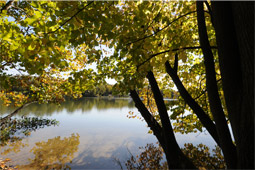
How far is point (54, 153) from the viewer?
9234 mm

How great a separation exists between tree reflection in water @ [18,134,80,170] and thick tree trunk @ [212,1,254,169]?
8.60 m

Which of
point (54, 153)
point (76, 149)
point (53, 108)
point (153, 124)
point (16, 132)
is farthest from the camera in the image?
point (53, 108)

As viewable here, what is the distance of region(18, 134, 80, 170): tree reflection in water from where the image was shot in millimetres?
7794

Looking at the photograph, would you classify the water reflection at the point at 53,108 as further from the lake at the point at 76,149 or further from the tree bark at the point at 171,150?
the tree bark at the point at 171,150

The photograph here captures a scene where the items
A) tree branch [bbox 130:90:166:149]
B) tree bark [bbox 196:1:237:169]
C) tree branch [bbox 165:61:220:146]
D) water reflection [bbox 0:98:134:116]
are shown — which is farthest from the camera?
water reflection [bbox 0:98:134:116]

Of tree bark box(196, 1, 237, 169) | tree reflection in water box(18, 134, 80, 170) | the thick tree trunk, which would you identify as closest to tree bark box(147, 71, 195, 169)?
tree bark box(196, 1, 237, 169)

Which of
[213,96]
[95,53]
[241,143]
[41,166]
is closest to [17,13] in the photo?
[95,53]

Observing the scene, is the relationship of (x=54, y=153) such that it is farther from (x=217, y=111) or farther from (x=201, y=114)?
(x=217, y=111)

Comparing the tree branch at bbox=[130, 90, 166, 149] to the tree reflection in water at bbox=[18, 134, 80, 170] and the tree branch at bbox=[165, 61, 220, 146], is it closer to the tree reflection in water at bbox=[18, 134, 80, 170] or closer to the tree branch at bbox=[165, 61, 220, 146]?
the tree branch at bbox=[165, 61, 220, 146]

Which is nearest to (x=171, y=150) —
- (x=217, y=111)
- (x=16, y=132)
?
(x=217, y=111)

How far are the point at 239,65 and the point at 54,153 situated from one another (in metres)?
10.7

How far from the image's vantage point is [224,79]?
4.89 ft

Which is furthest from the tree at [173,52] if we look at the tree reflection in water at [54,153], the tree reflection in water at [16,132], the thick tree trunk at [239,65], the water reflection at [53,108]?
the water reflection at [53,108]

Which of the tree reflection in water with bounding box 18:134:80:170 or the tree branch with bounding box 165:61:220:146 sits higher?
the tree branch with bounding box 165:61:220:146
